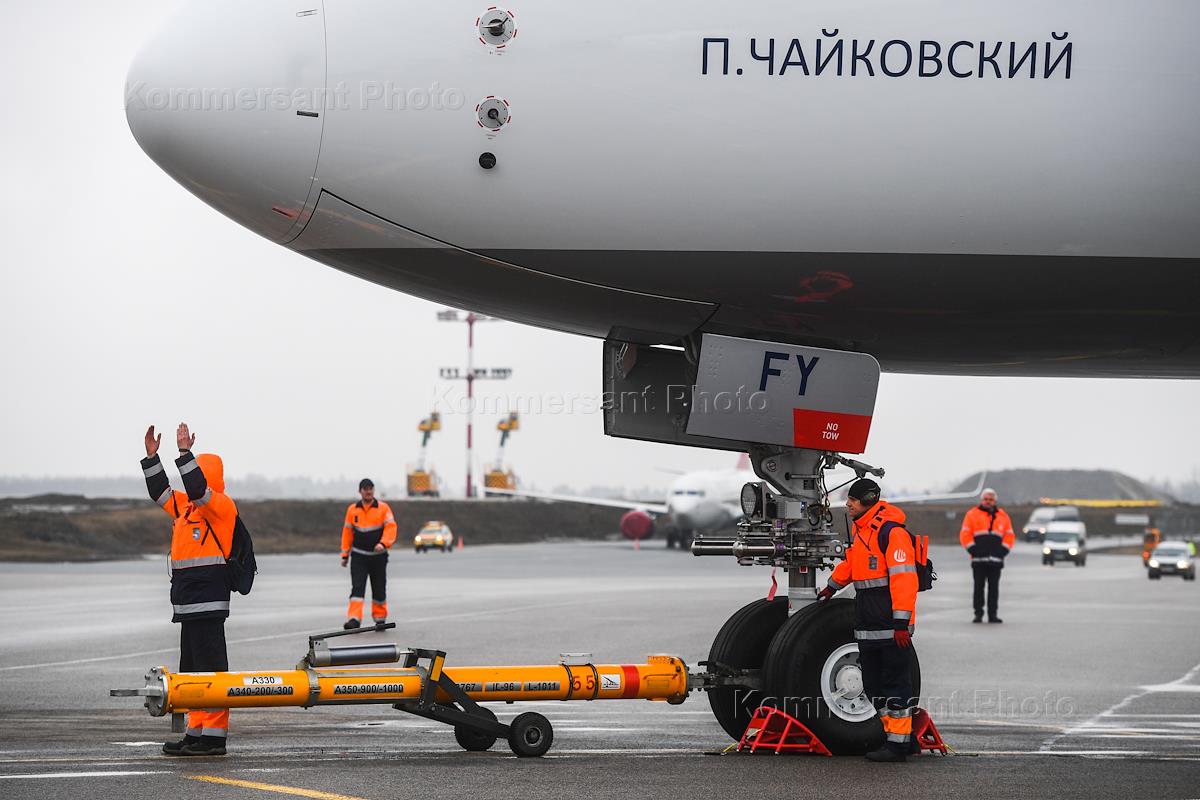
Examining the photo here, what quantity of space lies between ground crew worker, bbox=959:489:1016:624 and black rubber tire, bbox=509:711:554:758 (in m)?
13.4

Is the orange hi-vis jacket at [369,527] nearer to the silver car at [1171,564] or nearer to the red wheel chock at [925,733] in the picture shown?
the red wheel chock at [925,733]

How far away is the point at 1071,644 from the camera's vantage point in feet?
58.7

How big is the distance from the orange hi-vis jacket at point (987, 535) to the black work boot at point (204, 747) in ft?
47.7

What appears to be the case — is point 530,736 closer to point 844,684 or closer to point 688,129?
point 844,684

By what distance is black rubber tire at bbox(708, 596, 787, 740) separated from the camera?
9.06 m

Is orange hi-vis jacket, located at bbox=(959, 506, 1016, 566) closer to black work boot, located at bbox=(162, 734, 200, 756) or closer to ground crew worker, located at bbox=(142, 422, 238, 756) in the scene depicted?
ground crew worker, located at bbox=(142, 422, 238, 756)

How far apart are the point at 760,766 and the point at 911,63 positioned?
13.0 feet

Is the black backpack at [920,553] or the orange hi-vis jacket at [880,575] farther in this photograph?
the black backpack at [920,553]

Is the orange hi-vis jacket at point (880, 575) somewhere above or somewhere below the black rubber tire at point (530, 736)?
above

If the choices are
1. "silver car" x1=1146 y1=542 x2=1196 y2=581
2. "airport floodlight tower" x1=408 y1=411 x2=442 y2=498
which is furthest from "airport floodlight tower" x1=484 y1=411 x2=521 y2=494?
"silver car" x1=1146 y1=542 x2=1196 y2=581

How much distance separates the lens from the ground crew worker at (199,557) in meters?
9.01

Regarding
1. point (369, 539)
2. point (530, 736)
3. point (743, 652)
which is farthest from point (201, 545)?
point (369, 539)

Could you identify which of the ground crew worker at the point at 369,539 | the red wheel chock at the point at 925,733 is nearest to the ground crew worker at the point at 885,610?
the red wheel chock at the point at 925,733

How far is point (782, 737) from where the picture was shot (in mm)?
8625
